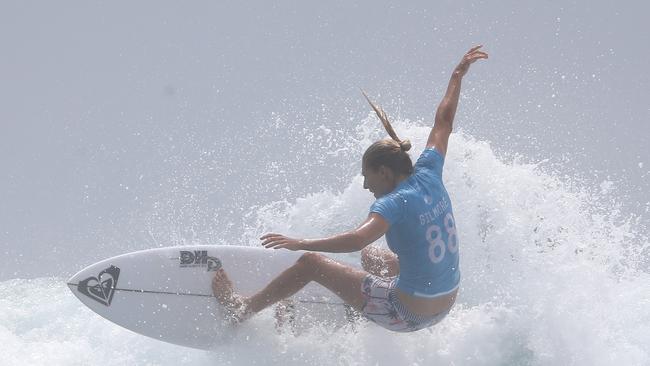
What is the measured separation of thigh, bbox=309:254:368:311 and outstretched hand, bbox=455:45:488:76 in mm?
1342

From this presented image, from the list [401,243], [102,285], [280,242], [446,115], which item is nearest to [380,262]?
[401,243]

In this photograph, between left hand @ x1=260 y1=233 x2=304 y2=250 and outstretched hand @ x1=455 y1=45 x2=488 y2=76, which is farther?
outstretched hand @ x1=455 y1=45 x2=488 y2=76

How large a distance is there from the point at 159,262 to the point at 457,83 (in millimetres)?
2644

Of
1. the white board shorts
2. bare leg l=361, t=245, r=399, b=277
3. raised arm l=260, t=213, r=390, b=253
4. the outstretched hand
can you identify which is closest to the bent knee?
the white board shorts

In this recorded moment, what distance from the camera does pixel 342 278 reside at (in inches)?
176

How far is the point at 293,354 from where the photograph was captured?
5.05 m

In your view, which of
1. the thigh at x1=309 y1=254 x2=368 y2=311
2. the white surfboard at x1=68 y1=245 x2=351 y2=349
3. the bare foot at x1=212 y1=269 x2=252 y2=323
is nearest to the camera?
the thigh at x1=309 y1=254 x2=368 y2=311

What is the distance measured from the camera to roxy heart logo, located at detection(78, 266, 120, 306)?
223 inches

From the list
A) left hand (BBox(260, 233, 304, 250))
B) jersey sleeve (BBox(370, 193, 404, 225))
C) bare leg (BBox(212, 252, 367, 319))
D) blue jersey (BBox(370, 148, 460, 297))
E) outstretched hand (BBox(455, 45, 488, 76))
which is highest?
outstretched hand (BBox(455, 45, 488, 76))

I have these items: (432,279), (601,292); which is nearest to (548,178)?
(601,292)

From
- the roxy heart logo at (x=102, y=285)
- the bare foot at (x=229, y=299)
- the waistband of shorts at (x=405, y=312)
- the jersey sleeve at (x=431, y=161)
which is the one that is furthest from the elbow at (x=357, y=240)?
the roxy heart logo at (x=102, y=285)

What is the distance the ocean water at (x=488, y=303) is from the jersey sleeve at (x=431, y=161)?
4.57 feet

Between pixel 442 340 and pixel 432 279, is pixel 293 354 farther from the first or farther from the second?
pixel 432 279

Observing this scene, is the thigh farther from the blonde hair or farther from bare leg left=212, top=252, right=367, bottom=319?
the blonde hair
